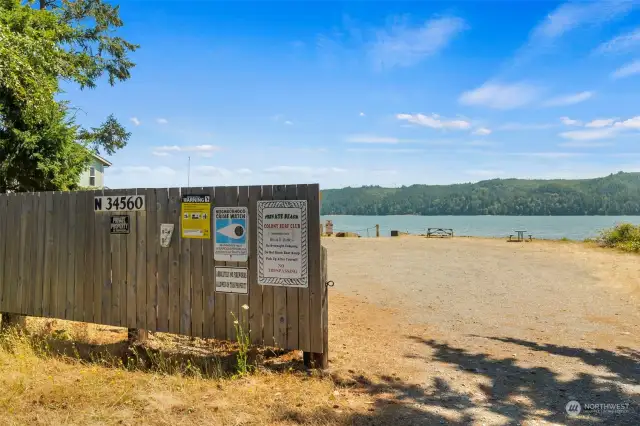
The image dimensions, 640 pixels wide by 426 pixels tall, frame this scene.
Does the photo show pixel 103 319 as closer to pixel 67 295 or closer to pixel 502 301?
pixel 67 295

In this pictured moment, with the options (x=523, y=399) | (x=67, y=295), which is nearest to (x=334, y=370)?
(x=523, y=399)

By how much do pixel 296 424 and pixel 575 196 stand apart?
747ft

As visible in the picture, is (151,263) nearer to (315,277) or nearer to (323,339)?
(315,277)

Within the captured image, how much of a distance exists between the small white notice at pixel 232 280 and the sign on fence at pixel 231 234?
14cm

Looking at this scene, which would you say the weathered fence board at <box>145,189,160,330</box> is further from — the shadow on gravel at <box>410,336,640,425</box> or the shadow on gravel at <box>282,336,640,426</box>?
the shadow on gravel at <box>410,336,640,425</box>

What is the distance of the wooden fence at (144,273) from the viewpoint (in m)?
5.26

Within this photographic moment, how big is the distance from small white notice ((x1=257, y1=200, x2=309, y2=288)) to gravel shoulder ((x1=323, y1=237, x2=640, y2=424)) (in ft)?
4.45

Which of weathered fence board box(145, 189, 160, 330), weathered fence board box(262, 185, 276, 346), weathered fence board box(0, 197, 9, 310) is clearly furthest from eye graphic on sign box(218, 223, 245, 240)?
weathered fence board box(0, 197, 9, 310)

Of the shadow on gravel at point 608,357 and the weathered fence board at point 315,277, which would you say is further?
the shadow on gravel at point 608,357

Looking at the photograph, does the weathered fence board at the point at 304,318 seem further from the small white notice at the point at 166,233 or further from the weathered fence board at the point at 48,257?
the weathered fence board at the point at 48,257

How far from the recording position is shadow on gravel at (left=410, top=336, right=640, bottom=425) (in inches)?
169

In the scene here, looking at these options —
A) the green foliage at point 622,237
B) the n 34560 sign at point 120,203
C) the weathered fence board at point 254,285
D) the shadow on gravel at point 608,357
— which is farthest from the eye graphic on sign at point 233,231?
the green foliage at point 622,237

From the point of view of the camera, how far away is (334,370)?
5352 mm

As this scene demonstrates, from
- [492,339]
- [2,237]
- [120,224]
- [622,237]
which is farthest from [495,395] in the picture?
[622,237]
